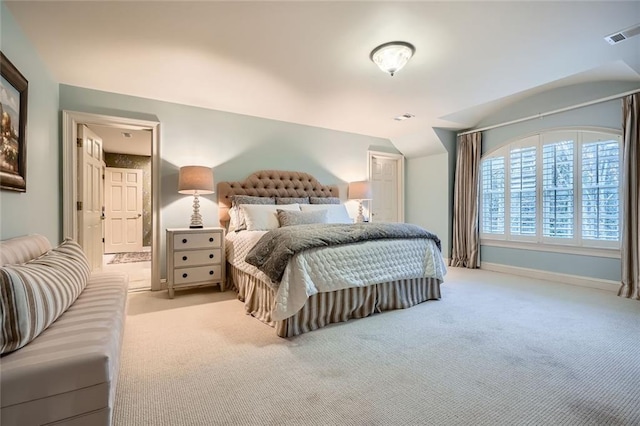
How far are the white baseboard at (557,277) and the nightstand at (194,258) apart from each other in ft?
13.6

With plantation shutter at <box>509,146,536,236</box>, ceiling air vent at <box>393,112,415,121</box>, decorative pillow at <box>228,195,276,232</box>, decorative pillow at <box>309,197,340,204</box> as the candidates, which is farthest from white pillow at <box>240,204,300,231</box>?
plantation shutter at <box>509,146,536,236</box>

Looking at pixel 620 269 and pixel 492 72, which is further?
pixel 620 269

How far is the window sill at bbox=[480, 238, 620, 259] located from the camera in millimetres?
3553

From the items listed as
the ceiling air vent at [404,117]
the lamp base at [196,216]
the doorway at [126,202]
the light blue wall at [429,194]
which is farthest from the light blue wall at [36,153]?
the light blue wall at [429,194]

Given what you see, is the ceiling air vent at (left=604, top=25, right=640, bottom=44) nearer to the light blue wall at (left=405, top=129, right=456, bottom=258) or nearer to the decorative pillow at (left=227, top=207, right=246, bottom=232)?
the light blue wall at (left=405, top=129, right=456, bottom=258)

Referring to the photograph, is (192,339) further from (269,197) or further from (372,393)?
(269,197)

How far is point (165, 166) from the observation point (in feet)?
12.2

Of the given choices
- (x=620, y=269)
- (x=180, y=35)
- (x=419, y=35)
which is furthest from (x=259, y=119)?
(x=620, y=269)

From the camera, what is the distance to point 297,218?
11.9ft

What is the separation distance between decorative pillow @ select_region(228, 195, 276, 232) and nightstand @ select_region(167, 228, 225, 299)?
0.27 metres

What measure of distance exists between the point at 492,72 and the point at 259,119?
2949mm

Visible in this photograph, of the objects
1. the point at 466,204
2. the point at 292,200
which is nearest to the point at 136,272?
the point at 292,200

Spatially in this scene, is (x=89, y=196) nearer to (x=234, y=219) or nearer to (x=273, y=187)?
(x=234, y=219)

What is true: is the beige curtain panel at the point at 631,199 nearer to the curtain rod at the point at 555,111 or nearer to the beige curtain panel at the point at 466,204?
the curtain rod at the point at 555,111
